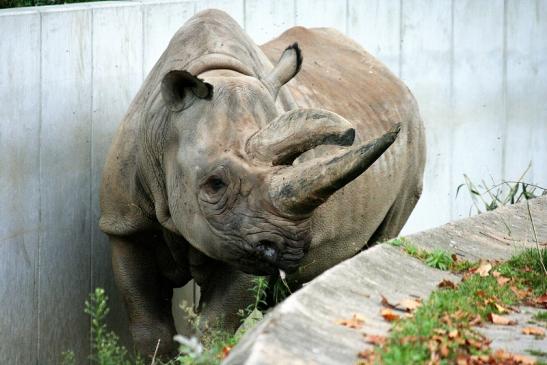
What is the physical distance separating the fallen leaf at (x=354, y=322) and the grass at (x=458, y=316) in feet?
0.46

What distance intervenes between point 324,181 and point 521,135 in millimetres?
6747

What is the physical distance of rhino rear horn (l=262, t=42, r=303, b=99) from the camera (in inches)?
324

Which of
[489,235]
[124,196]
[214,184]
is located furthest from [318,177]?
[489,235]

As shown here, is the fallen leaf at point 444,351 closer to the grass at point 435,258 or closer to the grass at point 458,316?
the grass at point 458,316

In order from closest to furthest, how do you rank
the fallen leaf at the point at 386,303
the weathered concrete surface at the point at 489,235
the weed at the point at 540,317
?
the fallen leaf at the point at 386,303 → the weed at the point at 540,317 → the weathered concrete surface at the point at 489,235

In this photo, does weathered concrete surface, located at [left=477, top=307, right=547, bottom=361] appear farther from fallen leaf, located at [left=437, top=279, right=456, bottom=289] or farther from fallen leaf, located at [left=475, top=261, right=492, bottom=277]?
fallen leaf, located at [left=475, top=261, right=492, bottom=277]

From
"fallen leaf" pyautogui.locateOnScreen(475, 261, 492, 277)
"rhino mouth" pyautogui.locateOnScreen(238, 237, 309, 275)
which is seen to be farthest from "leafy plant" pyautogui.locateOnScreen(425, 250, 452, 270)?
"rhino mouth" pyautogui.locateOnScreen(238, 237, 309, 275)

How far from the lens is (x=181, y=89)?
303 inches

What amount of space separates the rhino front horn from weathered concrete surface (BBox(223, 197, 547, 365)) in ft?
1.33

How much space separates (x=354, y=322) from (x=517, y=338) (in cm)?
95

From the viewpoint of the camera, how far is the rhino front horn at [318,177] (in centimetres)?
648

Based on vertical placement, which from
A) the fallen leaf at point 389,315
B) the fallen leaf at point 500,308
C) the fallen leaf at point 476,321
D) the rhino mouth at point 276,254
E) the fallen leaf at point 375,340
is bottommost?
the fallen leaf at point 500,308

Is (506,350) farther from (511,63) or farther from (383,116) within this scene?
(511,63)

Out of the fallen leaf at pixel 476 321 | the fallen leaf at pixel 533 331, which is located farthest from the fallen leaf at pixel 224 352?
the fallen leaf at pixel 533 331
